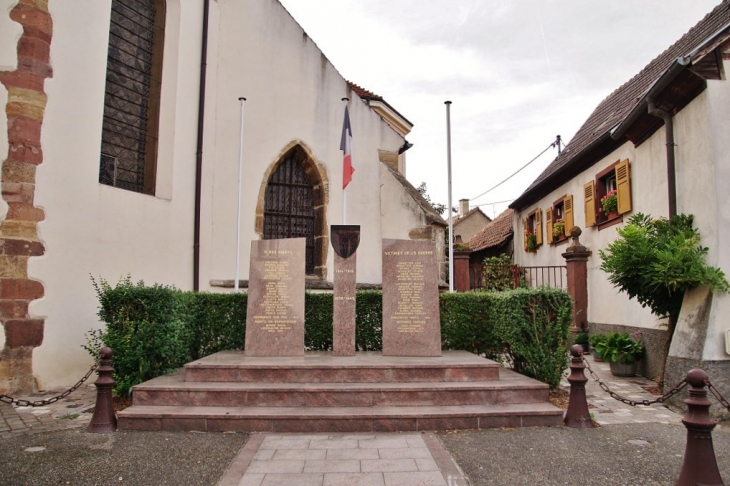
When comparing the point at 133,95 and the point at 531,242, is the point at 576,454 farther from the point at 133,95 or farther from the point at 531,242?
the point at 531,242

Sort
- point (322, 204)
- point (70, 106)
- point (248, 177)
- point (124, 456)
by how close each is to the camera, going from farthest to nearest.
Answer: point (322, 204)
point (248, 177)
point (70, 106)
point (124, 456)

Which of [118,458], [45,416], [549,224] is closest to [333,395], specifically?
[118,458]

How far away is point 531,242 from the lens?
19000 millimetres

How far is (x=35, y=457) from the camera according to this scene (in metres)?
4.86

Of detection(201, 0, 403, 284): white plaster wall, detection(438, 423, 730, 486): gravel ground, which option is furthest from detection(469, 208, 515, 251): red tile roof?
detection(438, 423, 730, 486): gravel ground

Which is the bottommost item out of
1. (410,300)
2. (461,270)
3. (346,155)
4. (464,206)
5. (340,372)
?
(340,372)

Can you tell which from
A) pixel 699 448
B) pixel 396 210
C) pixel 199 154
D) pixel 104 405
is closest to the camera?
pixel 699 448

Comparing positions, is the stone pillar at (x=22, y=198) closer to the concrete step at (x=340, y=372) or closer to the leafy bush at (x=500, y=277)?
the concrete step at (x=340, y=372)

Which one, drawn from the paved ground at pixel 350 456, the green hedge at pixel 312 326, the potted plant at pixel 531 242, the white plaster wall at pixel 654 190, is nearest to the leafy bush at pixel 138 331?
the green hedge at pixel 312 326

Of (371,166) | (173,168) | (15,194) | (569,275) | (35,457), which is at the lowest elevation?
(35,457)

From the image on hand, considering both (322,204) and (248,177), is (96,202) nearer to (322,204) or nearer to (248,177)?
(248,177)

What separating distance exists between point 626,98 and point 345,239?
10266mm

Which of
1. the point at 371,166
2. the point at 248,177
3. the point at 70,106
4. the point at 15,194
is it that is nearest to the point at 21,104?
the point at 70,106

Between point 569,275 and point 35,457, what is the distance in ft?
39.6
